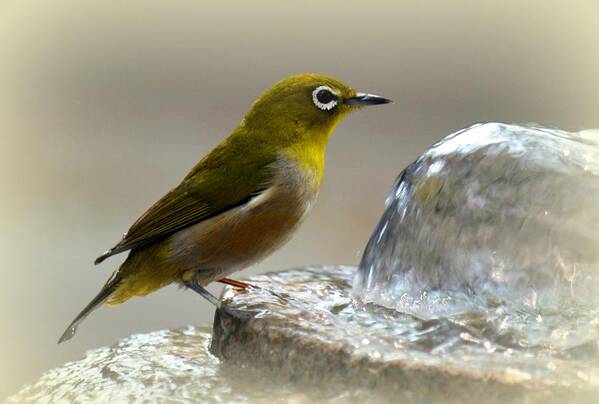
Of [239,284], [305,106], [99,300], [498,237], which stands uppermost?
[305,106]

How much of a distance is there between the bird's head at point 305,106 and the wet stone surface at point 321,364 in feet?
2.76

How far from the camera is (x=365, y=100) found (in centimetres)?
402

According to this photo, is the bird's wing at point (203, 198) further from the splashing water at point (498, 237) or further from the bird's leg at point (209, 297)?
the splashing water at point (498, 237)

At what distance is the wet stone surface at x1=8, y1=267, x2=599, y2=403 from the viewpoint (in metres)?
2.47

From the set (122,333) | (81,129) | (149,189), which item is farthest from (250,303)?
(81,129)

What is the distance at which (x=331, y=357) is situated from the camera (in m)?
2.74

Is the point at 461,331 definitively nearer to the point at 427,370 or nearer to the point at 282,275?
the point at 427,370

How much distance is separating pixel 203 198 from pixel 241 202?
0.17 meters

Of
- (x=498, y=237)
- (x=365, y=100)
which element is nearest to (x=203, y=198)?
(x=365, y=100)

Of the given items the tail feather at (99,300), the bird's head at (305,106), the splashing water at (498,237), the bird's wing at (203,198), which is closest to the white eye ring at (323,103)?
A: the bird's head at (305,106)

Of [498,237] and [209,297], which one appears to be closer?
[498,237]

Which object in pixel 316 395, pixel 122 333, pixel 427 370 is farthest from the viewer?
pixel 122 333

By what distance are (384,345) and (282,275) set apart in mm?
1242

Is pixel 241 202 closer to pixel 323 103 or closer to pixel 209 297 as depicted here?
pixel 209 297
